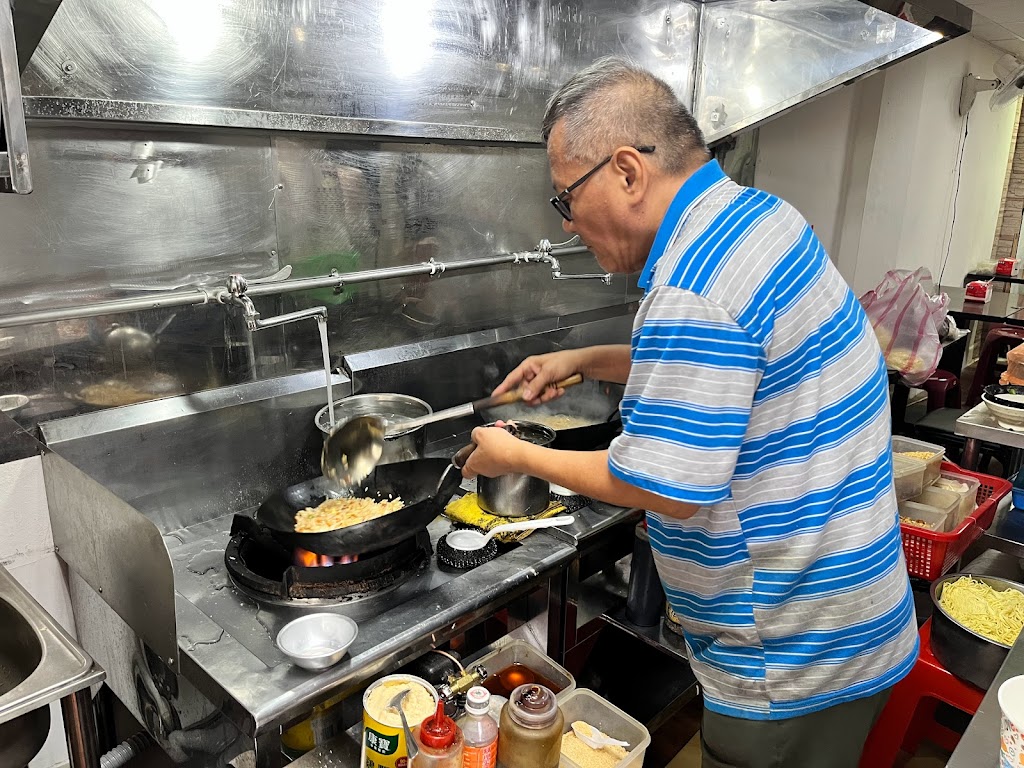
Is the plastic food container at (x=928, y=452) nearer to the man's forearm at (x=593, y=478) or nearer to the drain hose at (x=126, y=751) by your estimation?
the man's forearm at (x=593, y=478)

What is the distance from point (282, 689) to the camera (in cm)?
131

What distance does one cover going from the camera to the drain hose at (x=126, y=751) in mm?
1830

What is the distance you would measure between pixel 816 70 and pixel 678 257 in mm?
2584

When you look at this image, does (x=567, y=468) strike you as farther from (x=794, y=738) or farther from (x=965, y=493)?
(x=965, y=493)

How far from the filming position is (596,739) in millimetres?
1557

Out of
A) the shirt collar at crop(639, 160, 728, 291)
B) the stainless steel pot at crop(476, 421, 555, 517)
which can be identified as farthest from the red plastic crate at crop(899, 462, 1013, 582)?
the shirt collar at crop(639, 160, 728, 291)

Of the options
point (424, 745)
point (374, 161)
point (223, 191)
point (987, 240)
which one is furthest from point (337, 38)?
point (987, 240)

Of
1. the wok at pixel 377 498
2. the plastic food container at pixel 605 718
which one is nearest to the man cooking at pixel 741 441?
the plastic food container at pixel 605 718

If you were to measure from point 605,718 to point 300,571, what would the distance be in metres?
0.76

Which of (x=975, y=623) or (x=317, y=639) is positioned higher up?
(x=317, y=639)

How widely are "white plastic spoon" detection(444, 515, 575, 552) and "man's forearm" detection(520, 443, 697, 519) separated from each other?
0.51 metres

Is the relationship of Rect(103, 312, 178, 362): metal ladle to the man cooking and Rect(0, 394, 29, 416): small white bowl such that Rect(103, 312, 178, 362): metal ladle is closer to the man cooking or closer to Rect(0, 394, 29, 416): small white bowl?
Rect(0, 394, 29, 416): small white bowl

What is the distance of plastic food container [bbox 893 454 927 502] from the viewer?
7.68 feet

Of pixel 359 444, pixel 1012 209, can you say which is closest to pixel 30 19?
pixel 359 444
